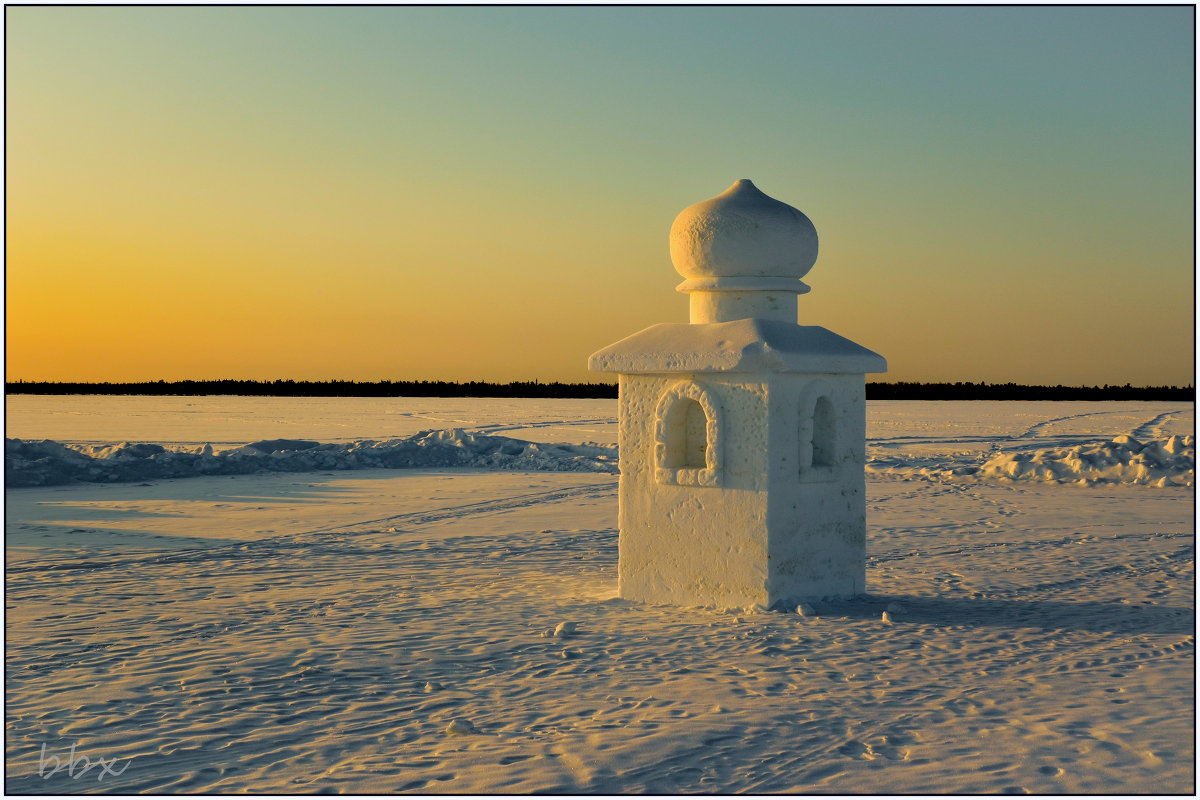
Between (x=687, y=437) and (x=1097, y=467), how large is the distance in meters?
12.0

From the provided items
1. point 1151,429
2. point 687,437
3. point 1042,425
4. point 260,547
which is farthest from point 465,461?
point 1042,425

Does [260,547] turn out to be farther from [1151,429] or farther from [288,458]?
[1151,429]

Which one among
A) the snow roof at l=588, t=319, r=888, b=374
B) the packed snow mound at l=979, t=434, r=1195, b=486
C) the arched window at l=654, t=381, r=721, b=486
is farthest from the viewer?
the packed snow mound at l=979, t=434, r=1195, b=486

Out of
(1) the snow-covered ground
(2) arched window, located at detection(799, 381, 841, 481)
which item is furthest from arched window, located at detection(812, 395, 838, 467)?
(1) the snow-covered ground

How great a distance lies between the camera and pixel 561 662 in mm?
6188

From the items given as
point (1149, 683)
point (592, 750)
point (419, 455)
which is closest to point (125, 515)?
point (419, 455)

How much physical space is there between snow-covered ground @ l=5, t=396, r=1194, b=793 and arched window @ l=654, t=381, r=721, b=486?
922 mm

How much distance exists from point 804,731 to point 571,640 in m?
2.07

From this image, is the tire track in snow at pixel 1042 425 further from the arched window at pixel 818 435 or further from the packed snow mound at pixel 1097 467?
the arched window at pixel 818 435

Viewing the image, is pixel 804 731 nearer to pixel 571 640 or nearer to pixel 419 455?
pixel 571 640

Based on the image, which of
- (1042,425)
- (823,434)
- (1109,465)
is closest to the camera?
(823,434)

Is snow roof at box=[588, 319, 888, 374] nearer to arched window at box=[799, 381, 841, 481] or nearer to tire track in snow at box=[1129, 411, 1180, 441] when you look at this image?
arched window at box=[799, 381, 841, 481]

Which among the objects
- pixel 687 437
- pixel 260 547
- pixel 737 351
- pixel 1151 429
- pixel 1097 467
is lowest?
pixel 260 547

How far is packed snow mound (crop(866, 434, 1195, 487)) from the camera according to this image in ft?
55.3
